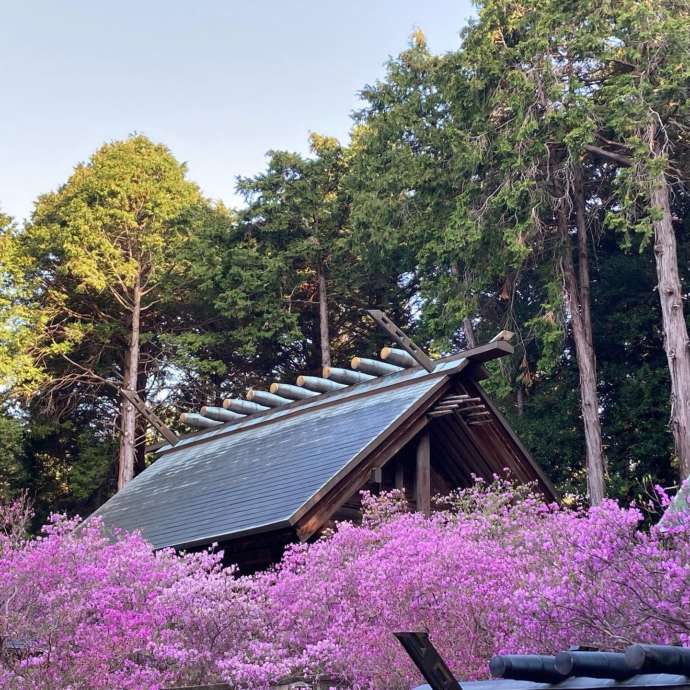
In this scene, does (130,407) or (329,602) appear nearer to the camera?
(329,602)

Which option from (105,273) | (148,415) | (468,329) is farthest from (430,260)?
(105,273)

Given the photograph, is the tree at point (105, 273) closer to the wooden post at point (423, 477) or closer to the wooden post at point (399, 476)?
the wooden post at point (399, 476)

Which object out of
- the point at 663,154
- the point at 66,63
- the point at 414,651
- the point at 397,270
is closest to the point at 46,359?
the point at 66,63

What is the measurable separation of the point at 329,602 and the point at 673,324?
10923mm

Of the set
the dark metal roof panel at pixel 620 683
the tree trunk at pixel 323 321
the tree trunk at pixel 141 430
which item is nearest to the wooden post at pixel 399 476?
the dark metal roof panel at pixel 620 683

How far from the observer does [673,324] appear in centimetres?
1572

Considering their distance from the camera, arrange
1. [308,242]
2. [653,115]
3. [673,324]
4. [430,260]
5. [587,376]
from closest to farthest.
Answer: [673,324] < [653,115] < [587,376] < [430,260] < [308,242]

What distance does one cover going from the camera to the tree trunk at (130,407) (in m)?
22.5

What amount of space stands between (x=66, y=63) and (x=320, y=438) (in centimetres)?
1348

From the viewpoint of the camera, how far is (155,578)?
767 cm

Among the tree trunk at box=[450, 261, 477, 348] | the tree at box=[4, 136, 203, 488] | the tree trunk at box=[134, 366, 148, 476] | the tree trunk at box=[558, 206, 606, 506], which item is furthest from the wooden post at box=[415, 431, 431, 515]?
the tree trunk at box=[134, 366, 148, 476]

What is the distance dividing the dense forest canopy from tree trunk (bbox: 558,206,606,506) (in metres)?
0.06

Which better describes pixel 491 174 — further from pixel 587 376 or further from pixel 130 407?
pixel 130 407

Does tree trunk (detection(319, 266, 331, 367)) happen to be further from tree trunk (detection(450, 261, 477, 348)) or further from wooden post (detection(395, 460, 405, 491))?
wooden post (detection(395, 460, 405, 491))
